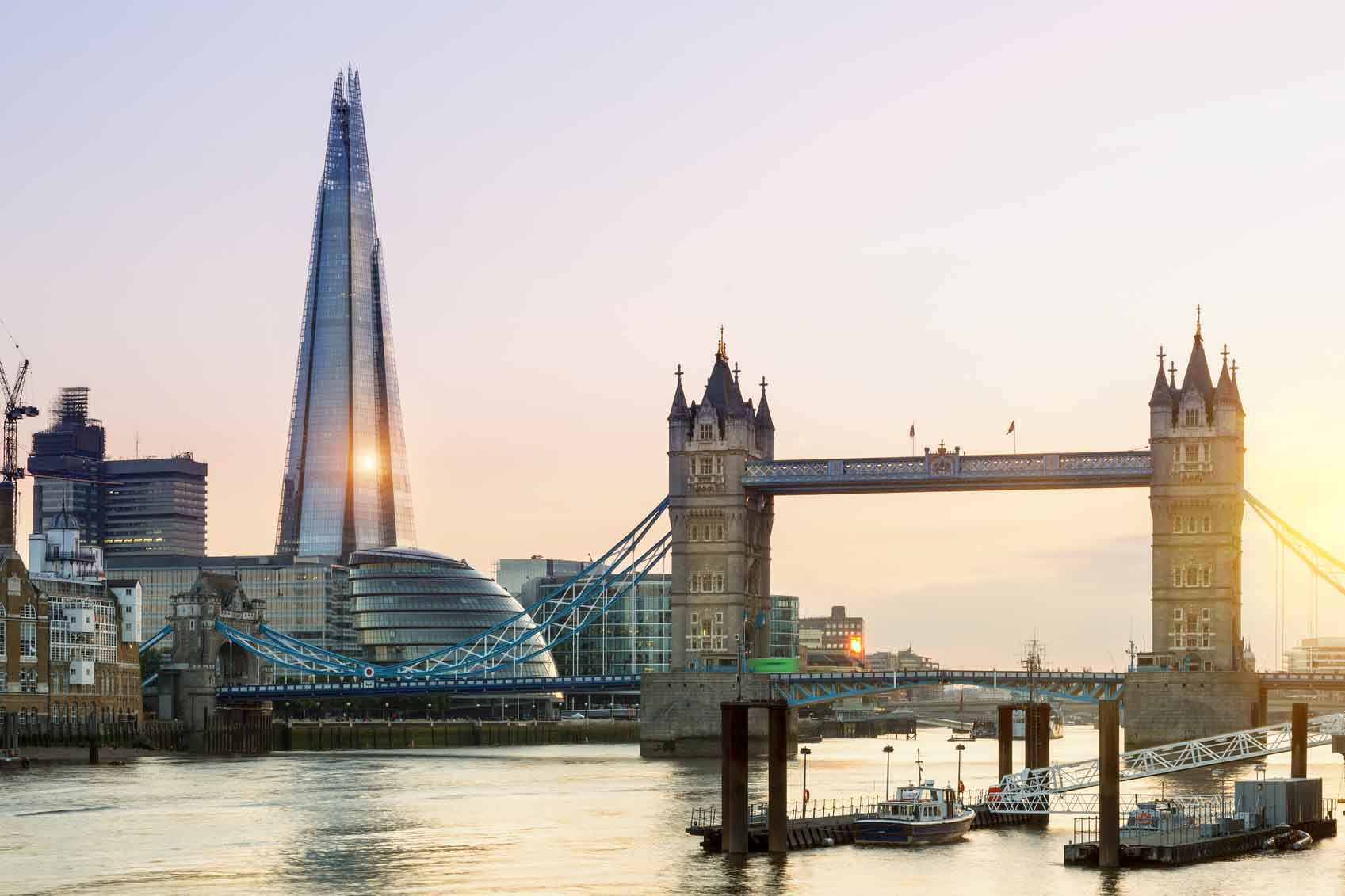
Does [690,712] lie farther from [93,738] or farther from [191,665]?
[191,665]

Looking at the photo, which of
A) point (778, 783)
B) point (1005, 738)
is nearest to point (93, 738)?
point (1005, 738)

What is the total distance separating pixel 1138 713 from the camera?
489 feet

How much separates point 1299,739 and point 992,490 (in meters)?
60.3

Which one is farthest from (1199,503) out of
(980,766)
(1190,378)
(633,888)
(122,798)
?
(633,888)

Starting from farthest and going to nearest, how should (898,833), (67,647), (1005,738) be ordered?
(67,647) → (1005,738) → (898,833)

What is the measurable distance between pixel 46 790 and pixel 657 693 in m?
52.1

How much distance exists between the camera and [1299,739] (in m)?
96.9

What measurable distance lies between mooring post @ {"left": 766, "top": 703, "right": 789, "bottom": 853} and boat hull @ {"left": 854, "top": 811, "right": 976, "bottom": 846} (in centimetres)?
603

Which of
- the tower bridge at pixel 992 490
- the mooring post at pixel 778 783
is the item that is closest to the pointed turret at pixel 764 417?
the tower bridge at pixel 992 490

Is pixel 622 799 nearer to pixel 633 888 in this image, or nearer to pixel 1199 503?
pixel 633 888

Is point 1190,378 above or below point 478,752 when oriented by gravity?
above

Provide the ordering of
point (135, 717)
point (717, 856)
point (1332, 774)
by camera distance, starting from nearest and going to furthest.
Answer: point (717, 856)
point (1332, 774)
point (135, 717)

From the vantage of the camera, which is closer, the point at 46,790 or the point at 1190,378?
the point at 46,790

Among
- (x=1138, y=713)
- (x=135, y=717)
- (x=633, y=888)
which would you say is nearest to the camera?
(x=633, y=888)
